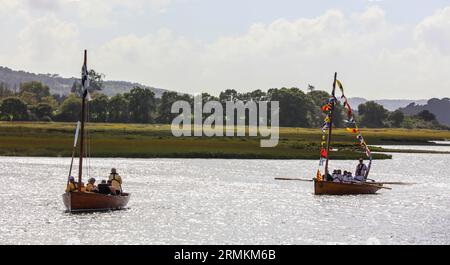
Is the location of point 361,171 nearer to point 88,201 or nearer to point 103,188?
point 103,188

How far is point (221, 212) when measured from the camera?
226ft

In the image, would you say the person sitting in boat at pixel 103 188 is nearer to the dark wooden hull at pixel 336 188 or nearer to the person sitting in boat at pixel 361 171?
the dark wooden hull at pixel 336 188

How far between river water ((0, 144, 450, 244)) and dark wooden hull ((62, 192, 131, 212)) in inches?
33.5

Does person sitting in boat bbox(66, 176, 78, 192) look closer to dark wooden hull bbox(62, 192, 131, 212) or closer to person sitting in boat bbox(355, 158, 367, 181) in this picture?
dark wooden hull bbox(62, 192, 131, 212)

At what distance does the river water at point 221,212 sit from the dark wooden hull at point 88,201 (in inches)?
33.5

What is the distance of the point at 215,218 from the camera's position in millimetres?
65125

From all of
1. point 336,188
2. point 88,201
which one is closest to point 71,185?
point 88,201

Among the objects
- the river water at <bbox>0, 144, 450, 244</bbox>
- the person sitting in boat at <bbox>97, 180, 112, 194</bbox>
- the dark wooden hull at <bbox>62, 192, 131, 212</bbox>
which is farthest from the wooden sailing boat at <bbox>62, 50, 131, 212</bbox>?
the river water at <bbox>0, 144, 450, 244</bbox>

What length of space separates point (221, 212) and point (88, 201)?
10.3 meters

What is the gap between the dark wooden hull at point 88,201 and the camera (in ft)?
208
